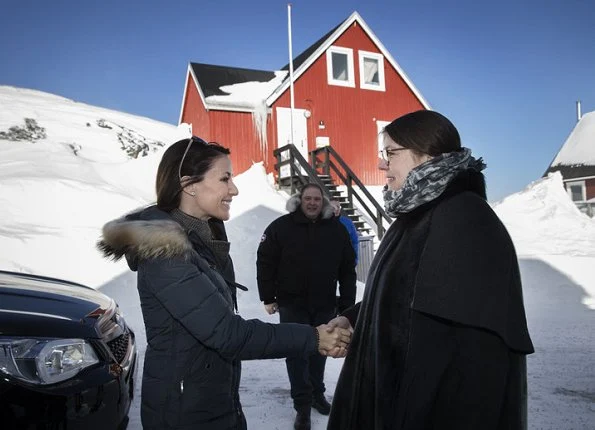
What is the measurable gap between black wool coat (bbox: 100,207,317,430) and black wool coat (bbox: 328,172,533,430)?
38 centimetres

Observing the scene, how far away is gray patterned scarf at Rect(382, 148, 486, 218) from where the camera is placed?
1.73 m

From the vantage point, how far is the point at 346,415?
1880 millimetres

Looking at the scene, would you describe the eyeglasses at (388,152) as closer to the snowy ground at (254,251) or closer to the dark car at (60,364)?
the dark car at (60,364)

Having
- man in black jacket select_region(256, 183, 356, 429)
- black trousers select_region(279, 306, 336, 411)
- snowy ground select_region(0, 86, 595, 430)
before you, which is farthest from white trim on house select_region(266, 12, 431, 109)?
black trousers select_region(279, 306, 336, 411)

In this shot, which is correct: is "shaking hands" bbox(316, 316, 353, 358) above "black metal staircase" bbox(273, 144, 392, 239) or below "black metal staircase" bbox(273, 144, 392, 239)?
below

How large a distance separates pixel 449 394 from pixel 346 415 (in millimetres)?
520

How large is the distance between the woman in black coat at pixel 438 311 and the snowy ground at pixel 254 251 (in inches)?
89.8

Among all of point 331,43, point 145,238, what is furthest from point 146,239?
point 331,43

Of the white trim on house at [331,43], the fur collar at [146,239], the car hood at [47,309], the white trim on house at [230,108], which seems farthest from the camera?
the white trim on house at [331,43]

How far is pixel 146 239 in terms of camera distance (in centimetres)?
168

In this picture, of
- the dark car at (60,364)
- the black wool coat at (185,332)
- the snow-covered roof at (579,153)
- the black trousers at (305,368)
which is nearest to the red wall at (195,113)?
the black trousers at (305,368)

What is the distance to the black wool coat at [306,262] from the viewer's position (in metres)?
4.13

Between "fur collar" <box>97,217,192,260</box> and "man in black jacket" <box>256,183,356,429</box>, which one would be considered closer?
"fur collar" <box>97,217,192,260</box>

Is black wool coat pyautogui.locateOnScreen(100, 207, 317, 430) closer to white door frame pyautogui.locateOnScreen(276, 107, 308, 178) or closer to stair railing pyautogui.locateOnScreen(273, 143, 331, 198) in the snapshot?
stair railing pyautogui.locateOnScreen(273, 143, 331, 198)
